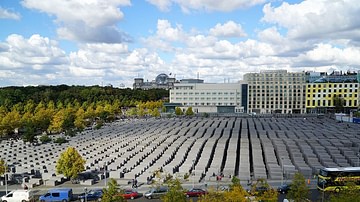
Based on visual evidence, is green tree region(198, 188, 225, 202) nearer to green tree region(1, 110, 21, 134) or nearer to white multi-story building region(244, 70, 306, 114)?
green tree region(1, 110, 21, 134)

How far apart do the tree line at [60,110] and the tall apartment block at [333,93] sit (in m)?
46.0

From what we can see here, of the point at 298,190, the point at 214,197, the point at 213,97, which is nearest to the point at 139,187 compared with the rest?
the point at 214,197

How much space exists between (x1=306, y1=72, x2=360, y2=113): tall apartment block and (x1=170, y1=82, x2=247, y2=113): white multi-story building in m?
19.5

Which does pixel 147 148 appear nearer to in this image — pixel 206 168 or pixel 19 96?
pixel 206 168

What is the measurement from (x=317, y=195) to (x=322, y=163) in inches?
322

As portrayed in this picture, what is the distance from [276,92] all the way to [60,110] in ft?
200

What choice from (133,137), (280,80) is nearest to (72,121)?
(133,137)

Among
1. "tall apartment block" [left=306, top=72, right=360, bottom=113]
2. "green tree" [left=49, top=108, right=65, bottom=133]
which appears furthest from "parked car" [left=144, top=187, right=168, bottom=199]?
"tall apartment block" [left=306, top=72, right=360, bottom=113]

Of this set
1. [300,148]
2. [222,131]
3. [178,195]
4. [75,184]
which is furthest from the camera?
[222,131]

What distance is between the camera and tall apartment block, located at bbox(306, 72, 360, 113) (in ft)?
287

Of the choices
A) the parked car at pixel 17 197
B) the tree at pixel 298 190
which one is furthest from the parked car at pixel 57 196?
the tree at pixel 298 190

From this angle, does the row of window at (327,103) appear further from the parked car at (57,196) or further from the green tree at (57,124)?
the parked car at (57,196)

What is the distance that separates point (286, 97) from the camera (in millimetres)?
92312

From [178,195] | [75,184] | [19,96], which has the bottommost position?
[75,184]
